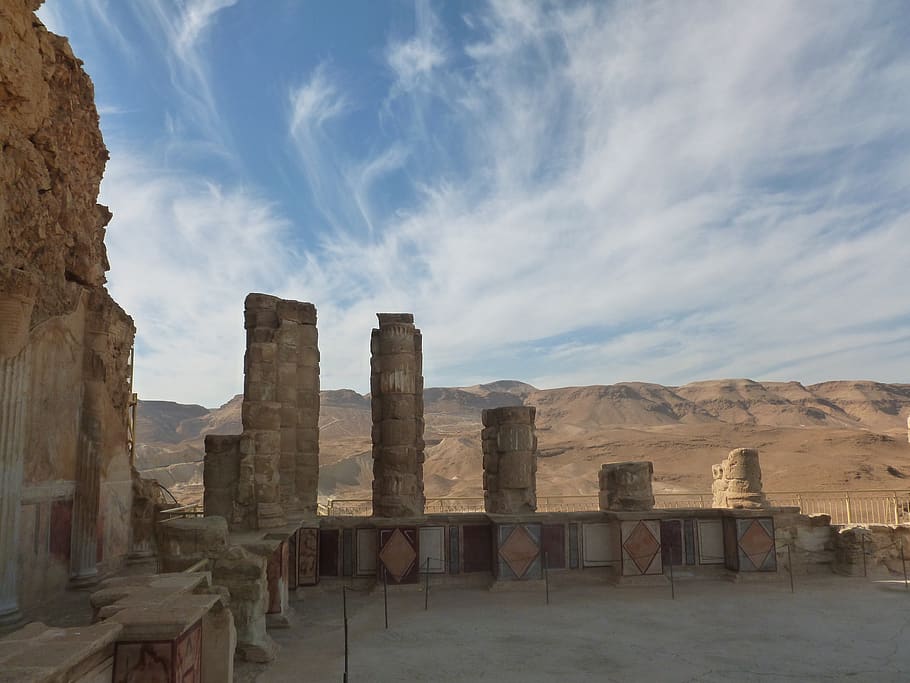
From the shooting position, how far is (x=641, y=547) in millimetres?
12609

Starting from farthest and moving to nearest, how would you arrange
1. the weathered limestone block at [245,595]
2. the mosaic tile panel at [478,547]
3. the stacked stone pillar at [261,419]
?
the mosaic tile panel at [478,547] → the stacked stone pillar at [261,419] → the weathered limestone block at [245,595]

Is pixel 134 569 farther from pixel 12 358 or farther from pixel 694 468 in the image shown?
pixel 694 468

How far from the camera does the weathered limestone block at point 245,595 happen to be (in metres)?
7.50

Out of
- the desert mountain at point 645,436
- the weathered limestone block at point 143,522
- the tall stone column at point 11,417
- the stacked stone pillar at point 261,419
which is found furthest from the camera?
the desert mountain at point 645,436

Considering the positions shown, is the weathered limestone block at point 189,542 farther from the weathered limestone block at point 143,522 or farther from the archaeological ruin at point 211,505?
the weathered limestone block at point 143,522

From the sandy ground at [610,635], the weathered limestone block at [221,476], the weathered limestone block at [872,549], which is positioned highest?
the weathered limestone block at [221,476]

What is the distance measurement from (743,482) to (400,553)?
7.18 metres

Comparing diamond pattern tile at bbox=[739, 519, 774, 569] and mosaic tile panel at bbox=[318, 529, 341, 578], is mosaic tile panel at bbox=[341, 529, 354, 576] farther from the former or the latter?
diamond pattern tile at bbox=[739, 519, 774, 569]

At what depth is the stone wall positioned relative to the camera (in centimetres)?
1136

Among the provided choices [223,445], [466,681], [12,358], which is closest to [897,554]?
[466,681]

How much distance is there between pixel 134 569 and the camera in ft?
34.6

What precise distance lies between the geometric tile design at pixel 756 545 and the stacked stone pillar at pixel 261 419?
8.64 meters

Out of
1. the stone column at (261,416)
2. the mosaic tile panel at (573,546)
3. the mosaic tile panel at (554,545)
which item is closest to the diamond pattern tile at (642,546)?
the mosaic tile panel at (573,546)

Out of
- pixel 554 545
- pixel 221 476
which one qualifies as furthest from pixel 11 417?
pixel 554 545
